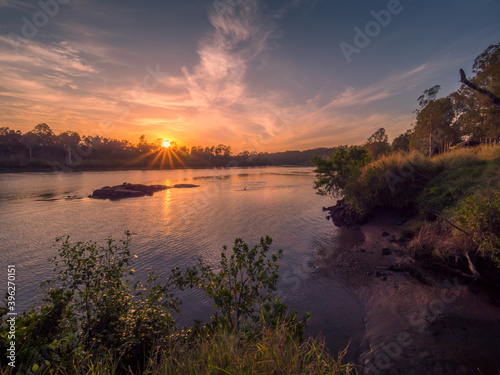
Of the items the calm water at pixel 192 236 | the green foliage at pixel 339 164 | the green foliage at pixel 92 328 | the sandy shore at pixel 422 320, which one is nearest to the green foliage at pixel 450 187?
the sandy shore at pixel 422 320

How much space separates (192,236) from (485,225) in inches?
573

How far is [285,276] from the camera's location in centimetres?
940

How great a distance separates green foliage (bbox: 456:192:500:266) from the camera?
6285 millimetres

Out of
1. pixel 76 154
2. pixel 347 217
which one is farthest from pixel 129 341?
pixel 76 154

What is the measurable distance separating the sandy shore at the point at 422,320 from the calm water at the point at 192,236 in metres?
0.70

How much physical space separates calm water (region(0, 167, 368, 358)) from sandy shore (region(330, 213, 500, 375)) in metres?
0.70

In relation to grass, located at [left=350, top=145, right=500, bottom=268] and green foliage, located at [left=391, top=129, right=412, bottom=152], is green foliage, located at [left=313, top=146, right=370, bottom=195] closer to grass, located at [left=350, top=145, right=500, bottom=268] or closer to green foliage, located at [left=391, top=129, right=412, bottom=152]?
grass, located at [left=350, top=145, right=500, bottom=268]

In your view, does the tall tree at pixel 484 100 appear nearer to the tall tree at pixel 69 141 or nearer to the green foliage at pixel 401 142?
the green foliage at pixel 401 142

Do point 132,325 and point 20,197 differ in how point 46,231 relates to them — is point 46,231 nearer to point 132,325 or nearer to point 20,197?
point 132,325

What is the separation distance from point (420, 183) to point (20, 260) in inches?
909

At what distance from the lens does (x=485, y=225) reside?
6.57 metres

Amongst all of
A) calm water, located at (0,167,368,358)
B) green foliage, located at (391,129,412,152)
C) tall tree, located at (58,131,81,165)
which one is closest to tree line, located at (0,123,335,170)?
tall tree, located at (58,131,81,165)

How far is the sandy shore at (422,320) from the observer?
4.76 metres

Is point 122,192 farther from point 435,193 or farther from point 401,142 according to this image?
point 401,142
